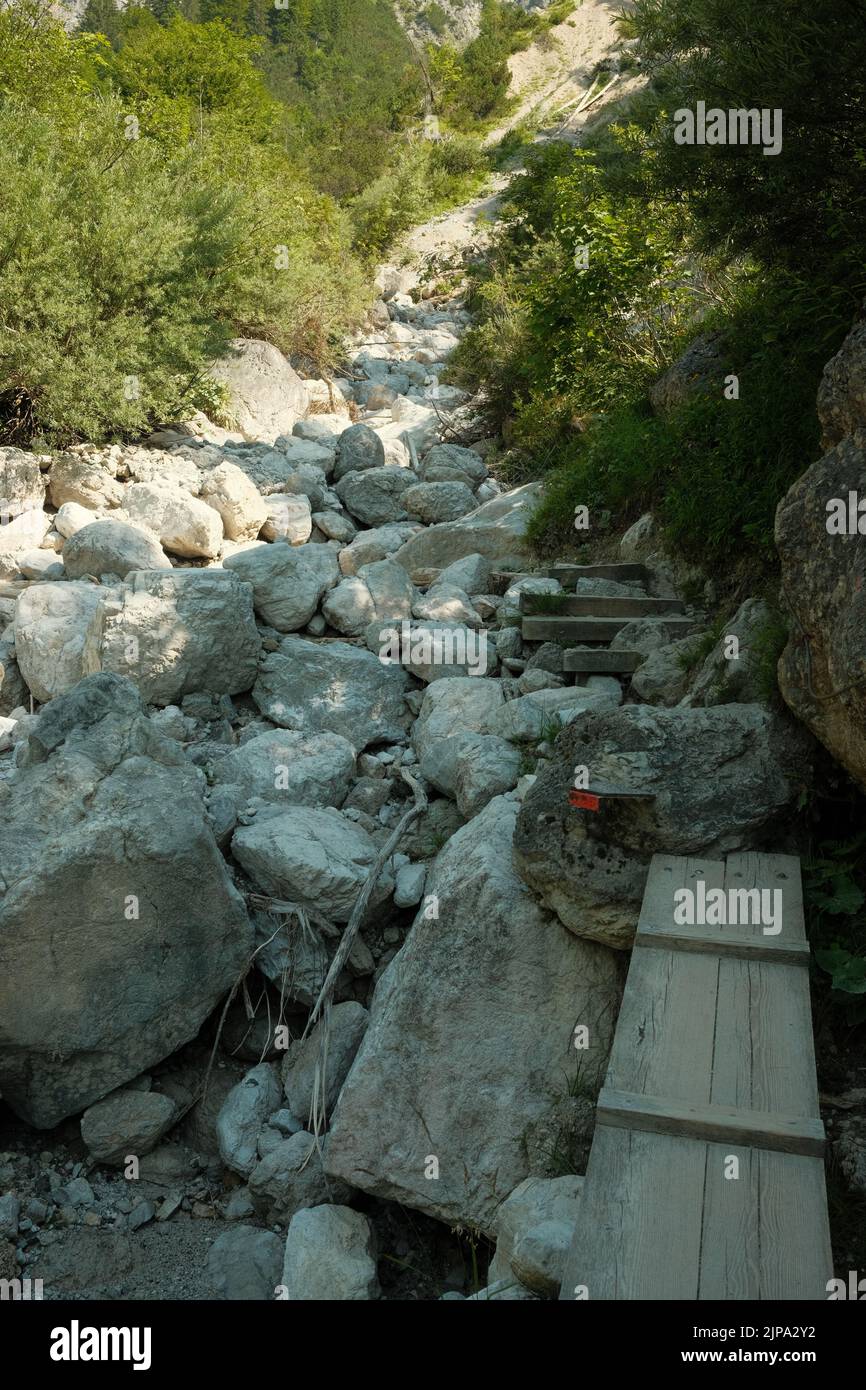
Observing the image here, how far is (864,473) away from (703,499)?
275cm

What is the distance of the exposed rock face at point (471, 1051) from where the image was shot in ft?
12.1

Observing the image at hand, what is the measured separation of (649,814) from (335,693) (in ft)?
10.2

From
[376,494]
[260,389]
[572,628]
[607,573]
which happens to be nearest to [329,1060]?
[572,628]

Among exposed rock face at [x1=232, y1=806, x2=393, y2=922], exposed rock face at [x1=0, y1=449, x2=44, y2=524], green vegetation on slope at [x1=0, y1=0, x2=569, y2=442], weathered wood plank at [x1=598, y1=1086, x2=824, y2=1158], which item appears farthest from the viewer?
green vegetation on slope at [x1=0, y1=0, x2=569, y2=442]

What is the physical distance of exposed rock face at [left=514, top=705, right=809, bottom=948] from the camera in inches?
151

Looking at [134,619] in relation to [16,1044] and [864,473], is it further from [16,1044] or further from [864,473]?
[864,473]

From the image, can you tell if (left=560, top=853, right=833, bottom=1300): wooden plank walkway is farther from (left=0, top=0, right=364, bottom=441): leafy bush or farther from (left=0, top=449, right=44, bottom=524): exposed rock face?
(left=0, top=0, right=364, bottom=441): leafy bush

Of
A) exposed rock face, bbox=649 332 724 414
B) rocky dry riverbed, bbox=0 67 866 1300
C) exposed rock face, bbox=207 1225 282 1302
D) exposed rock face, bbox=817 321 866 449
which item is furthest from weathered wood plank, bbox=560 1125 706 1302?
exposed rock face, bbox=649 332 724 414

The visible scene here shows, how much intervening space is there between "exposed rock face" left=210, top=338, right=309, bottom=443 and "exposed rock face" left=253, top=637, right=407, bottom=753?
6.42 metres

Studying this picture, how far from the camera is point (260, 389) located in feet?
44.0

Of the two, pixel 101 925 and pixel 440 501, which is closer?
pixel 101 925

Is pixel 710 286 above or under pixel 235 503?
above

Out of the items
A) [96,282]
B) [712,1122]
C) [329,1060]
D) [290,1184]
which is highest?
[96,282]

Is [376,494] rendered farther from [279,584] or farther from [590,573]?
[590,573]
